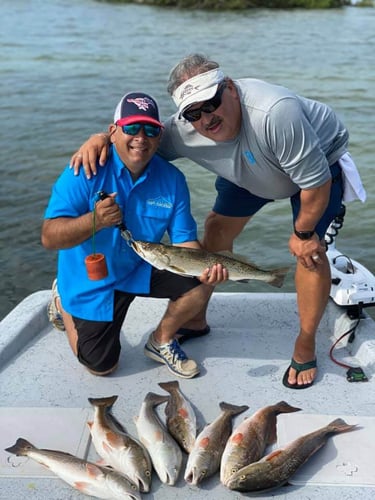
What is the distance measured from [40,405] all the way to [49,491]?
2.60 ft

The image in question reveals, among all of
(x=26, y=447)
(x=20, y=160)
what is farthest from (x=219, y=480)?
(x=20, y=160)

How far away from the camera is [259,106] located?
3695 millimetres

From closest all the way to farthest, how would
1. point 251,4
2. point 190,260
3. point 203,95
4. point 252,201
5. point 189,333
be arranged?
point 203,95 → point 190,260 → point 252,201 → point 189,333 → point 251,4

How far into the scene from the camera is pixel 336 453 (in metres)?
3.52

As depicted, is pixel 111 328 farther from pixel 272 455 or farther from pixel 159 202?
pixel 272 455

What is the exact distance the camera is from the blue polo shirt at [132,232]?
4.05m

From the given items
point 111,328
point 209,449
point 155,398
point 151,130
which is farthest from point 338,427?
point 151,130

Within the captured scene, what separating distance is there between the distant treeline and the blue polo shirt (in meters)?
38.6

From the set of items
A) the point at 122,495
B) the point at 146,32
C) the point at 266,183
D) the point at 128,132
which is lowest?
the point at 146,32

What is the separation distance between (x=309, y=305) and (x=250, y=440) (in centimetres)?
112

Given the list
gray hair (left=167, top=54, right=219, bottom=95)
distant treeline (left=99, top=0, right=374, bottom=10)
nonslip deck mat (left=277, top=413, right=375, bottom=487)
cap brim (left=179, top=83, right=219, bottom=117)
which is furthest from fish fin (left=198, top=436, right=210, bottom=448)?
distant treeline (left=99, top=0, right=374, bottom=10)

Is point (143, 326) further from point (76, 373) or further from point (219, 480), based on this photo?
point (219, 480)

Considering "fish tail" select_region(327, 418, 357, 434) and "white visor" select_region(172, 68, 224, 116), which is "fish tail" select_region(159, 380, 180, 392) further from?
"white visor" select_region(172, 68, 224, 116)

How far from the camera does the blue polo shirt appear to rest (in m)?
4.05
